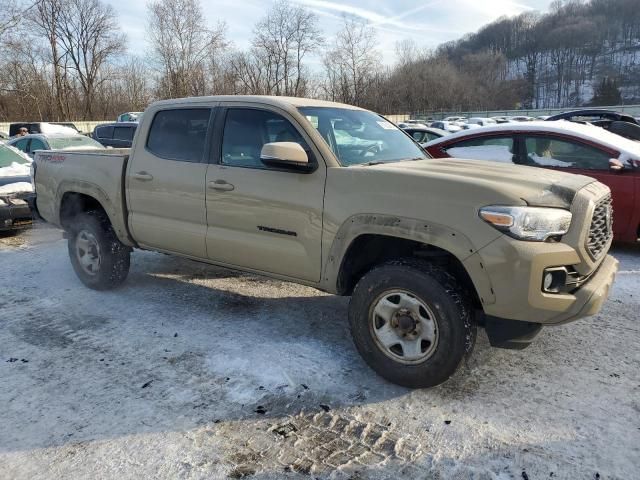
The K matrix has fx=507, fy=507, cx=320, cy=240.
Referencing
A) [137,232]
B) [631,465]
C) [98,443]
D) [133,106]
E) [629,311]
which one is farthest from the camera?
[133,106]

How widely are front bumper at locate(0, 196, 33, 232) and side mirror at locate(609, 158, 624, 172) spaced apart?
832 cm

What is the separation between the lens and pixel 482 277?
2.97 m

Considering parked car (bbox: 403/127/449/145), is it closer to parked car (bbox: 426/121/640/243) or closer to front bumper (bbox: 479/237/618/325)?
parked car (bbox: 426/121/640/243)

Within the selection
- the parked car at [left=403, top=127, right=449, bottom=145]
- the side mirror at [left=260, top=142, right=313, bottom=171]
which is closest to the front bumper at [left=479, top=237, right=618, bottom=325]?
the side mirror at [left=260, top=142, right=313, bottom=171]

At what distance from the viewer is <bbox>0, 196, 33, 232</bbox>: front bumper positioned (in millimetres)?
7820

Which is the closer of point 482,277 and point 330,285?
point 482,277

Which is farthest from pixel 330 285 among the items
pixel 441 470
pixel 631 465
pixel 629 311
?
pixel 629 311

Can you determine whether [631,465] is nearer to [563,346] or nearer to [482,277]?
[482,277]

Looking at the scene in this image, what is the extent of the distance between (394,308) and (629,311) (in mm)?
2587

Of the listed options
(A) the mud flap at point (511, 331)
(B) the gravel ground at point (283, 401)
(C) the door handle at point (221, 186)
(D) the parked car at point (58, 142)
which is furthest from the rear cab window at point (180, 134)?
(D) the parked car at point (58, 142)

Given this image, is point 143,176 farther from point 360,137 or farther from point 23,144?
point 23,144

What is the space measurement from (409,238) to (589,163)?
4274 mm

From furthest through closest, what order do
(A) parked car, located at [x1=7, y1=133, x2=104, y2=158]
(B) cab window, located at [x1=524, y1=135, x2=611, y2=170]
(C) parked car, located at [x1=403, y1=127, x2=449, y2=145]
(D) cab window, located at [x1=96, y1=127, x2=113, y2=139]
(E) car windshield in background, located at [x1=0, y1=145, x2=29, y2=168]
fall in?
1. (D) cab window, located at [x1=96, y1=127, x2=113, y2=139]
2. (C) parked car, located at [x1=403, y1=127, x2=449, y2=145]
3. (A) parked car, located at [x1=7, y1=133, x2=104, y2=158]
4. (E) car windshield in background, located at [x1=0, y1=145, x2=29, y2=168]
5. (B) cab window, located at [x1=524, y1=135, x2=611, y2=170]

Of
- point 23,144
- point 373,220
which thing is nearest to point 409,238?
point 373,220
